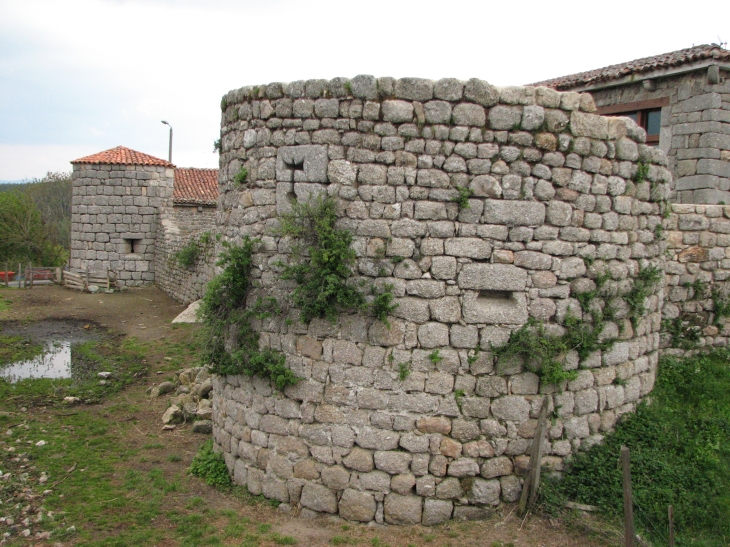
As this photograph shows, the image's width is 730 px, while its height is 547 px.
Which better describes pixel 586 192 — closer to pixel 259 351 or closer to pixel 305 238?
pixel 305 238

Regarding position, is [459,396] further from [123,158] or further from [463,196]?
[123,158]

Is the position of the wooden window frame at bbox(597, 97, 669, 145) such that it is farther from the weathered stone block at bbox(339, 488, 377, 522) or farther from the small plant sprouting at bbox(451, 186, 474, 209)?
the weathered stone block at bbox(339, 488, 377, 522)

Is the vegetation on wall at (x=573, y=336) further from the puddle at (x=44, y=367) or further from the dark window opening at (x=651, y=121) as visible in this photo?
the puddle at (x=44, y=367)

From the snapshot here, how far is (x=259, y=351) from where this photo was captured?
21.7 ft

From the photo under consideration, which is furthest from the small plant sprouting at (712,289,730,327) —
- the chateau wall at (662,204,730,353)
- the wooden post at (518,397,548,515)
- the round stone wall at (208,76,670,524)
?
the wooden post at (518,397,548,515)

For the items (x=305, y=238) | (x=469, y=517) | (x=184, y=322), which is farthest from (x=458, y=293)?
(x=184, y=322)

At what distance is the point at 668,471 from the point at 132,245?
20.5m

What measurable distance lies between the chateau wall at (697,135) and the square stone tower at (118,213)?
17157 millimetres

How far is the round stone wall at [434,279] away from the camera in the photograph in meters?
5.99

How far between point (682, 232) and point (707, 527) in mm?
4456

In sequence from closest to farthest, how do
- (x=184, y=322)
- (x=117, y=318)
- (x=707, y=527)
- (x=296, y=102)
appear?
1. (x=707, y=527)
2. (x=296, y=102)
3. (x=184, y=322)
4. (x=117, y=318)

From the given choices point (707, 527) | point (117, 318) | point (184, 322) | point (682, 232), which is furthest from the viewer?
point (117, 318)

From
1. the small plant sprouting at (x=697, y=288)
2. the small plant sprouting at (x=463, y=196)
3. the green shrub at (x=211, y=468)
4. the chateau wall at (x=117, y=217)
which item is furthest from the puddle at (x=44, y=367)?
the small plant sprouting at (x=697, y=288)

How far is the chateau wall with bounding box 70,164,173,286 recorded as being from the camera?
22.0m
